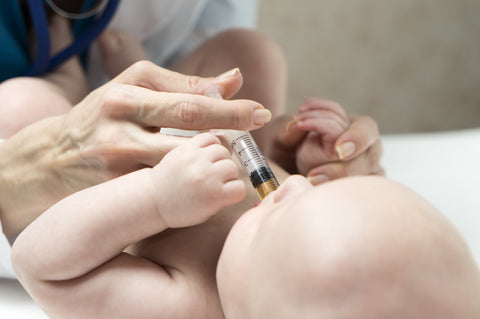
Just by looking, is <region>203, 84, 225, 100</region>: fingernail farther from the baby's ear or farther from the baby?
the baby's ear

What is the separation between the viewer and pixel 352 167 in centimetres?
67

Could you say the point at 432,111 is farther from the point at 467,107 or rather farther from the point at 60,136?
the point at 60,136

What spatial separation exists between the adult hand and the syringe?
0.10 feet

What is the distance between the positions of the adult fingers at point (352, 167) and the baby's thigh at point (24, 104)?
0.34 m

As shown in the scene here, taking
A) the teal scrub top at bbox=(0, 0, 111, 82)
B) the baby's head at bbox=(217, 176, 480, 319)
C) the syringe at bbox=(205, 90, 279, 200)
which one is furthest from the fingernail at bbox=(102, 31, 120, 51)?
the baby's head at bbox=(217, 176, 480, 319)

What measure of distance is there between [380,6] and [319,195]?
163cm

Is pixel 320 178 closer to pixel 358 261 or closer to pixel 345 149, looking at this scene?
pixel 345 149

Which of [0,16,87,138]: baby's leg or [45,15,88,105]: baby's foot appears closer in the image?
[0,16,87,138]: baby's leg

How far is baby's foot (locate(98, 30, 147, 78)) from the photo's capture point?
85 cm

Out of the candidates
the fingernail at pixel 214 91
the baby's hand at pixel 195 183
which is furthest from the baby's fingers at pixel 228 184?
the fingernail at pixel 214 91

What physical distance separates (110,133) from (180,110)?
0.08 metres

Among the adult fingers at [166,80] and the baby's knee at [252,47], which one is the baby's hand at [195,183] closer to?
the adult fingers at [166,80]

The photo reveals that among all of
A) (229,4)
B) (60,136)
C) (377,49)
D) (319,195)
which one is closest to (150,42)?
(229,4)

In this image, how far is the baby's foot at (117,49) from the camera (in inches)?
33.6
